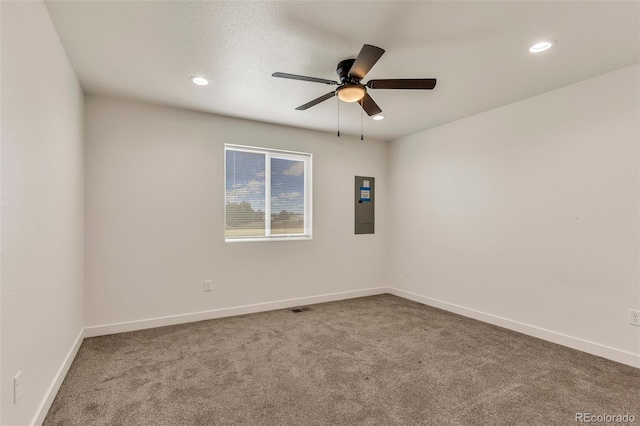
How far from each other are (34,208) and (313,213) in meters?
3.23

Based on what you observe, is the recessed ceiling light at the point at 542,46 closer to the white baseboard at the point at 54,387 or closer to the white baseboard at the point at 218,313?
the white baseboard at the point at 218,313

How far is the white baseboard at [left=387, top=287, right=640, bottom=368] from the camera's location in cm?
271

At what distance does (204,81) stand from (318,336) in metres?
2.77

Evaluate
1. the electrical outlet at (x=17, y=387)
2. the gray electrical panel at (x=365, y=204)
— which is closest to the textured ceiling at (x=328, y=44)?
the gray electrical panel at (x=365, y=204)

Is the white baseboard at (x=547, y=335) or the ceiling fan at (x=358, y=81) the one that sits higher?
the ceiling fan at (x=358, y=81)

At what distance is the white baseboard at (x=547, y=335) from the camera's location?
2705mm

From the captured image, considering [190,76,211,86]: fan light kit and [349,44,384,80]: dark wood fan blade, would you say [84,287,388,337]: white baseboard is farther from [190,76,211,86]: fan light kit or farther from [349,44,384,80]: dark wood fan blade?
[349,44,384,80]: dark wood fan blade

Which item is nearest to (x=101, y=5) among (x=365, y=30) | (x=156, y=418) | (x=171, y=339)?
(x=365, y=30)

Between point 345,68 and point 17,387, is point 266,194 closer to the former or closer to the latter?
point 345,68

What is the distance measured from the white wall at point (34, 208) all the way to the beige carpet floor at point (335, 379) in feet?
1.39

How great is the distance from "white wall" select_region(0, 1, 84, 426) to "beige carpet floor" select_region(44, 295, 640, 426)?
42cm

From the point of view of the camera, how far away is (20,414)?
1.61 metres

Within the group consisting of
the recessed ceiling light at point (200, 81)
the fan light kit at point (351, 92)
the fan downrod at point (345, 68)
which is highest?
the recessed ceiling light at point (200, 81)

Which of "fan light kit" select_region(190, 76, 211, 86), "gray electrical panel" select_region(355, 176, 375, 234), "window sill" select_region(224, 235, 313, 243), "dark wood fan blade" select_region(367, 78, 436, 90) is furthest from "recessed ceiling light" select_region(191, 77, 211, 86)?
"gray electrical panel" select_region(355, 176, 375, 234)
